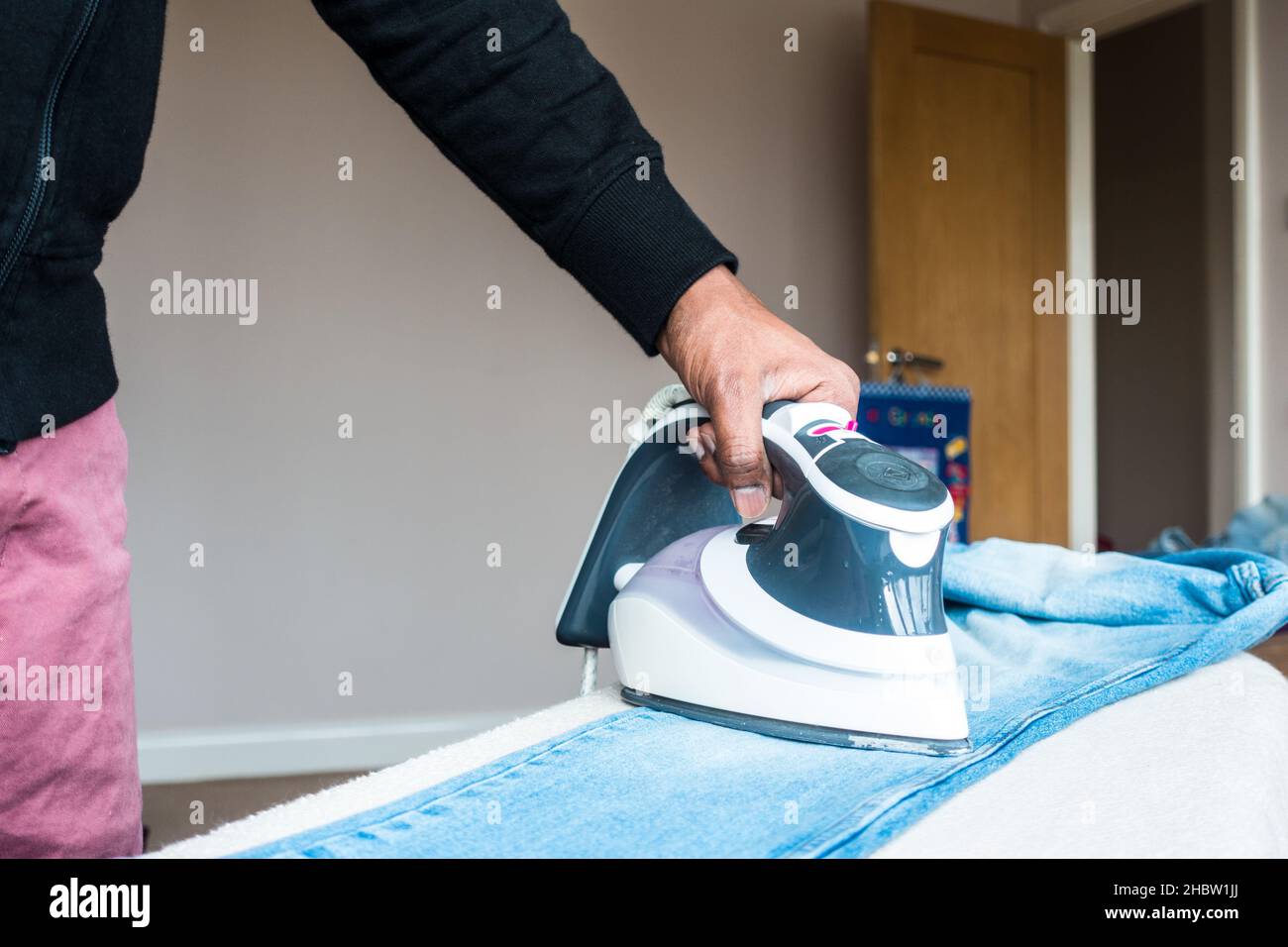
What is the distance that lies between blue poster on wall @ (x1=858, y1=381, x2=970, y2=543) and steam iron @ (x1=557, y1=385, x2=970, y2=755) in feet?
6.67

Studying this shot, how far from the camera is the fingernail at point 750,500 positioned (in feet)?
2.75

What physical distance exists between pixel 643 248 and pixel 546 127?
4.3 inches

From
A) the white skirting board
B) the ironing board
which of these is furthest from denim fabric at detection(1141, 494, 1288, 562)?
the white skirting board

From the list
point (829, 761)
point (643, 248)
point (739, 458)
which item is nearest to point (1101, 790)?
point (829, 761)

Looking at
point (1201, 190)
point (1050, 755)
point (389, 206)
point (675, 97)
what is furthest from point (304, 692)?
point (1201, 190)

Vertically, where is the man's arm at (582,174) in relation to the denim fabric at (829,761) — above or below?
above

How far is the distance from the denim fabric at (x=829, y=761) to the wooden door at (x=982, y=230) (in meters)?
2.19

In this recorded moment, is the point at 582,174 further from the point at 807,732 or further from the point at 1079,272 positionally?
the point at 1079,272

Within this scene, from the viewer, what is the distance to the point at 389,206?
2863 millimetres

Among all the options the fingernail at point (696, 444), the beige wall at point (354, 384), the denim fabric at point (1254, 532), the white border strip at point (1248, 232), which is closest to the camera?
the fingernail at point (696, 444)

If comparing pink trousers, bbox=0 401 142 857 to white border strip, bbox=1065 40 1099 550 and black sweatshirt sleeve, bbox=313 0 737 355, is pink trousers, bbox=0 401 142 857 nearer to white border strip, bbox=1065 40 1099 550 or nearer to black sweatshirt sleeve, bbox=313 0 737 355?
black sweatshirt sleeve, bbox=313 0 737 355

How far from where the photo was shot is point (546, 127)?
2.47 feet

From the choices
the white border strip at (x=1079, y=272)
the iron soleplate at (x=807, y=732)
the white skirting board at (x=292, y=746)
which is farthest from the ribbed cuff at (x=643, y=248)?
the white border strip at (x=1079, y=272)

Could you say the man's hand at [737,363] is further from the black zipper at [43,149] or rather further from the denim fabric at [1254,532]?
the denim fabric at [1254,532]
